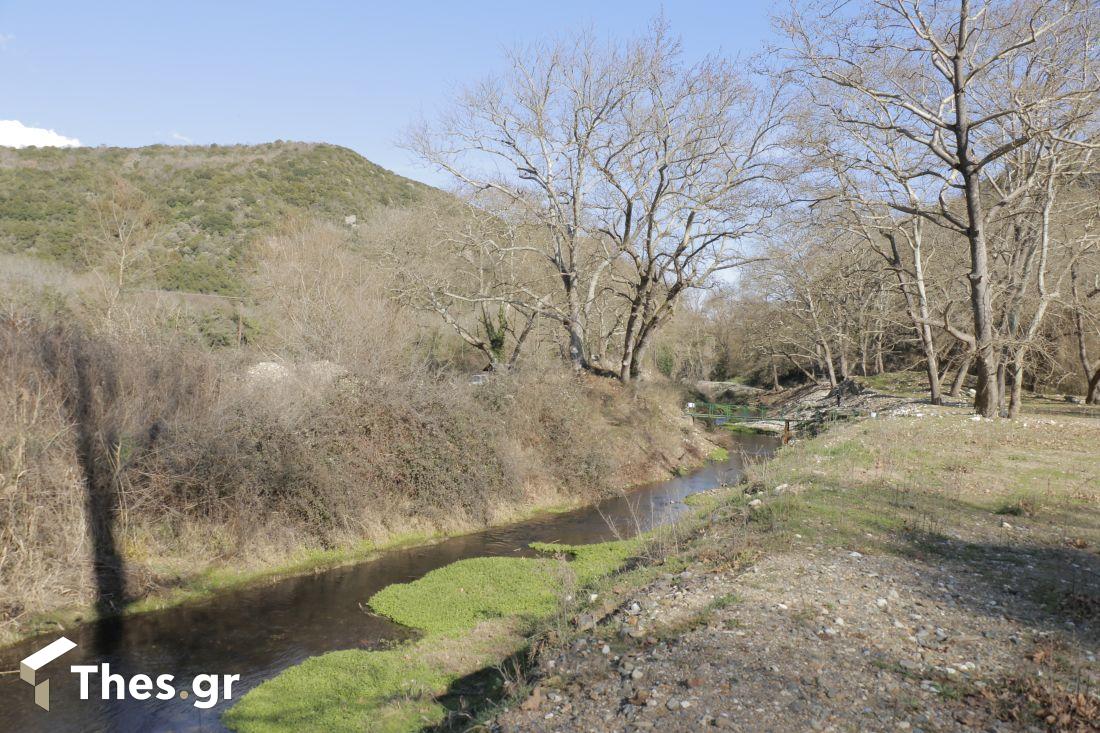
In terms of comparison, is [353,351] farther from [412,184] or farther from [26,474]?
[412,184]

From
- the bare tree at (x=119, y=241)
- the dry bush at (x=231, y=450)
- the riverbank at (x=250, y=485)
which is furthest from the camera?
the bare tree at (x=119, y=241)

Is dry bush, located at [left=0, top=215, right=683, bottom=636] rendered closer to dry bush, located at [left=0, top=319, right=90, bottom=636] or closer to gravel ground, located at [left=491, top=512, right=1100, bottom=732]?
dry bush, located at [left=0, top=319, right=90, bottom=636]

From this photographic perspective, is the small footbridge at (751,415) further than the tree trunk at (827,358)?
No

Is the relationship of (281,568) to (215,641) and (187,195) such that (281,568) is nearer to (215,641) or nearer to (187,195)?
(215,641)

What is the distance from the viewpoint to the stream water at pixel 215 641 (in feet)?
26.1

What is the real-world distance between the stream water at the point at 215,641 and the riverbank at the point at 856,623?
355cm

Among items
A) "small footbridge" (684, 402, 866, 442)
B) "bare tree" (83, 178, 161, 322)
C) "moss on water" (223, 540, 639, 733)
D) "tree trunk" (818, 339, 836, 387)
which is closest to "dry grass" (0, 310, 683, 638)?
"moss on water" (223, 540, 639, 733)

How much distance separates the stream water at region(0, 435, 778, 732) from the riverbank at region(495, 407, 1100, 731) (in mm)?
3547

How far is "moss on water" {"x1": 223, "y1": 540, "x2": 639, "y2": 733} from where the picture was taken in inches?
300

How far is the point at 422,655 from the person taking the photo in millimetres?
9133

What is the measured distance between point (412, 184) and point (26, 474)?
5959 centimetres

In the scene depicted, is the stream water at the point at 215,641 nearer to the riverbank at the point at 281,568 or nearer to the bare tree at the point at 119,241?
the riverbank at the point at 281,568

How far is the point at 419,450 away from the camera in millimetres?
16531

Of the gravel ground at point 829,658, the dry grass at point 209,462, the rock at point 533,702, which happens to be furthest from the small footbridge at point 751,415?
the rock at point 533,702
